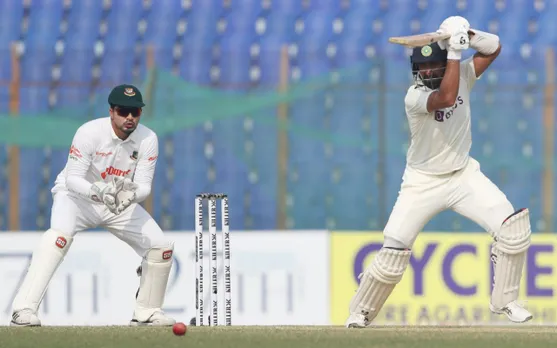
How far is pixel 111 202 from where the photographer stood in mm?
7180

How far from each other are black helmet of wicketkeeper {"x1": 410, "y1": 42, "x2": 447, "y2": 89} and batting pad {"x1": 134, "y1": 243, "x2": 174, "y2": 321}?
175cm

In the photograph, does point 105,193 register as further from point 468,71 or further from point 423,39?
point 468,71

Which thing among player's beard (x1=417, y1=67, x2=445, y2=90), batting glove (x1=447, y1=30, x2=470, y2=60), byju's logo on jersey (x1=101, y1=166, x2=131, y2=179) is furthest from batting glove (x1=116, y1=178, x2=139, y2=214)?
batting glove (x1=447, y1=30, x2=470, y2=60)

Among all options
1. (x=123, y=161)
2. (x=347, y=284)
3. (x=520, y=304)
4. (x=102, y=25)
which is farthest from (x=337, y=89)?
(x=520, y=304)

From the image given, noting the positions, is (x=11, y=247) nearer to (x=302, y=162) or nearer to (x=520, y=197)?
(x=302, y=162)

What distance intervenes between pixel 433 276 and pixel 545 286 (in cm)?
79

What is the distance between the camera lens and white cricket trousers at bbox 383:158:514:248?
686 cm

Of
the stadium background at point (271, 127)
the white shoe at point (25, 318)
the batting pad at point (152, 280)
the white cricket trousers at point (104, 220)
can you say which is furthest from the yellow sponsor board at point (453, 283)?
the white shoe at point (25, 318)

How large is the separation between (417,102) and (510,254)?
91cm

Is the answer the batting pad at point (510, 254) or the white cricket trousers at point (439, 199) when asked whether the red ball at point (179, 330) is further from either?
the batting pad at point (510, 254)

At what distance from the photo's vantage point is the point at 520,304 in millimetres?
6836

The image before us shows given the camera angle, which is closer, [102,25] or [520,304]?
[520,304]

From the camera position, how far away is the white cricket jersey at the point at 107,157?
7.35 m

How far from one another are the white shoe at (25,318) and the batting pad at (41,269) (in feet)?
0.12
